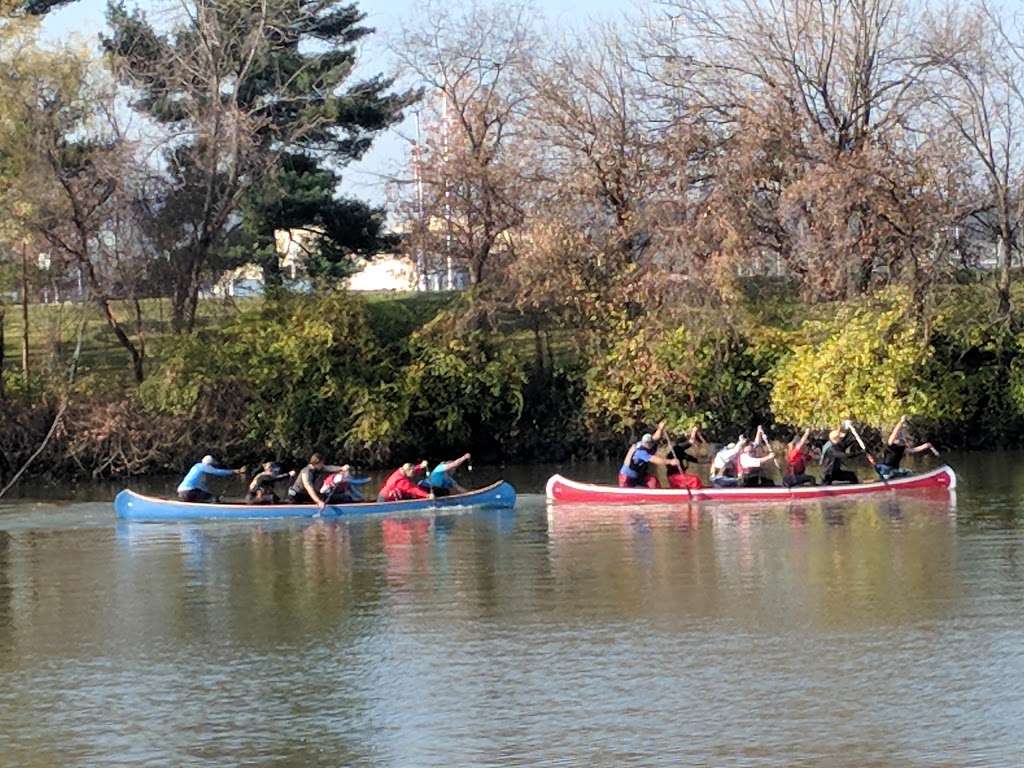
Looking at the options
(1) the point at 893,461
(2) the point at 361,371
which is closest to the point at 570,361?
(2) the point at 361,371

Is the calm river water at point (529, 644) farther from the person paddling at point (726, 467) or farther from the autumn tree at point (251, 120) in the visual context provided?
the autumn tree at point (251, 120)

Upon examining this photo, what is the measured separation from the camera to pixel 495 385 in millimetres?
44375

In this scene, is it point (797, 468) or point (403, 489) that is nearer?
point (403, 489)

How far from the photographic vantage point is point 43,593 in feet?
79.1

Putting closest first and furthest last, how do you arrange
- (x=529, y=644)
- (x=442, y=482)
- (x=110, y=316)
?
(x=529, y=644) < (x=442, y=482) < (x=110, y=316)

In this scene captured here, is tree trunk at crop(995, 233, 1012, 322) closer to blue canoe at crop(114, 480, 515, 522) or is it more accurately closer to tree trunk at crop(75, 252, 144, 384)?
blue canoe at crop(114, 480, 515, 522)

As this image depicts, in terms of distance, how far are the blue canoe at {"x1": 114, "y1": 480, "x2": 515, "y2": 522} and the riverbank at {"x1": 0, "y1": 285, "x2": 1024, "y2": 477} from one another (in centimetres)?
984

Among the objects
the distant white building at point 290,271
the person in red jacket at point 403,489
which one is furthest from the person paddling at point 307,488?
the distant white building at point 290,271

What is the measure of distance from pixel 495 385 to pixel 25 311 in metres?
12.1

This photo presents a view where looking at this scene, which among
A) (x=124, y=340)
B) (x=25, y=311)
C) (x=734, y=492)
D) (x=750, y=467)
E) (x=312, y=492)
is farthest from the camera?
(x=124, y=340)

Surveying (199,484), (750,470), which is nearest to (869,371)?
(750,470)

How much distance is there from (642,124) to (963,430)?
11.8 m

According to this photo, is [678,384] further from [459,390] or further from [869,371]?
[459,390]

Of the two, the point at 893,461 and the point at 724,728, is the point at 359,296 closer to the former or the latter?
the point at 893,461
